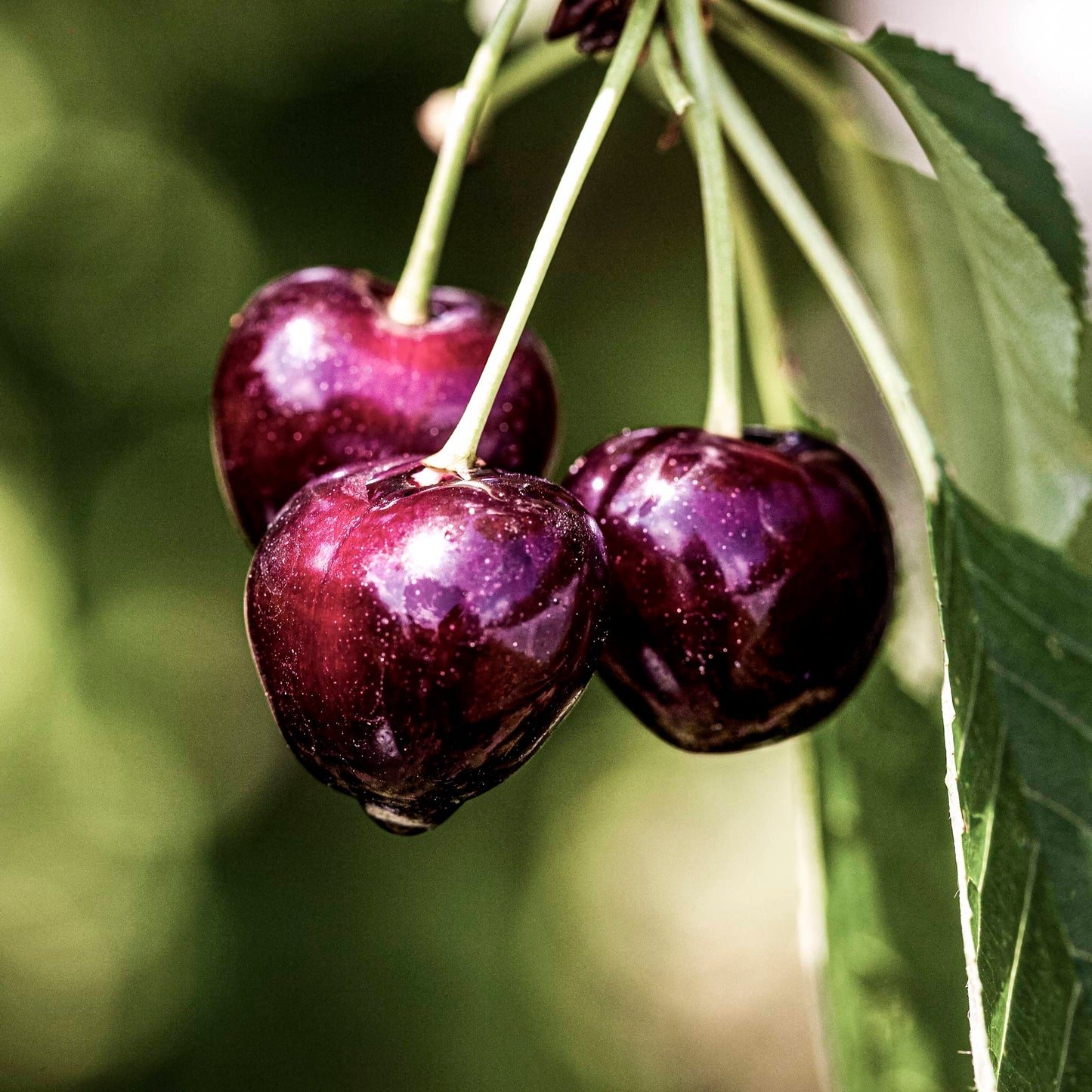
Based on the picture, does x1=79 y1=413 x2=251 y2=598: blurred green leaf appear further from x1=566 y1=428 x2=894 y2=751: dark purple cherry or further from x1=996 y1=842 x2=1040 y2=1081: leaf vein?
x1=996 y1=842 x2=1040 y2=1081: leaf vein

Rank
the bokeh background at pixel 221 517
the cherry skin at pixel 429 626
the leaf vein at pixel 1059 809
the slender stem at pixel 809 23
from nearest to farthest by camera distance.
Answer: the cherry skin at pixel 429 626 < the leaf vein at pixel 1059 809 < the slender stem at pixel 809 23 < the bokeh background at pixel 221 517

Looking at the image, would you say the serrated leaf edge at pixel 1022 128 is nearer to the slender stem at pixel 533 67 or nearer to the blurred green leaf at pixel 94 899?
the slender stem at pixel 533 67

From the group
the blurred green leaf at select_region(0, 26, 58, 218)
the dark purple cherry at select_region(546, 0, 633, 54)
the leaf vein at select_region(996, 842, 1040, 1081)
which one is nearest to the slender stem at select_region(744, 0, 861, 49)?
the dark purple cherry at select_region(546, 0, 633, 54)

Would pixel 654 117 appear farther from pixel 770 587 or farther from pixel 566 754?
pixel 770 587

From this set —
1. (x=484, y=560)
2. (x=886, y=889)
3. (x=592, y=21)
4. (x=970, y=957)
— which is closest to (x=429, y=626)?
(x=484, y=560)

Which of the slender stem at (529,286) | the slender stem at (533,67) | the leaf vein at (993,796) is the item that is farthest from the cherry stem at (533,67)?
the leaf vein at (993,796)

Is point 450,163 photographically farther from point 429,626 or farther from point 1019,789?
point 1019,789
